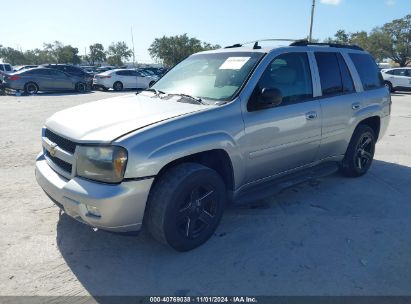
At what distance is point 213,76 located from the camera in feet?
12.6

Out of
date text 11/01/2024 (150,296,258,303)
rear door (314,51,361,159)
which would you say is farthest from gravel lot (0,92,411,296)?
rear door (314,51,361,159)

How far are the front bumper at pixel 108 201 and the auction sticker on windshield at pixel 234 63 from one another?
1.66 meters

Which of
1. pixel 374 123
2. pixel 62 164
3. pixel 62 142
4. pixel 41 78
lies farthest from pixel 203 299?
pixel 41 78

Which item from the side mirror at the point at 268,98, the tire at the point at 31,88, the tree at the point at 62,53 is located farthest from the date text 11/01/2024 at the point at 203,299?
the tree at the point at 62,53

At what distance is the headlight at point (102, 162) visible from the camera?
2.70m

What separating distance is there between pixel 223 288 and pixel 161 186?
0.97 meters

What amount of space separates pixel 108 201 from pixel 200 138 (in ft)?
3.11

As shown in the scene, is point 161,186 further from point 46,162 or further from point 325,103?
point 325,103

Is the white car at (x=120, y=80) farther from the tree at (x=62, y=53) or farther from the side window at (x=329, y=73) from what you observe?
the tree at (x=62, y=53)

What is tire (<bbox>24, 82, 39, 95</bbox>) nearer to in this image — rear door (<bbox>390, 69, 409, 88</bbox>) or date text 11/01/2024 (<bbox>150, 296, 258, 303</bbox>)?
date text 11/01/2024 (<bbox>150, 296, 258, 303</bbox>)

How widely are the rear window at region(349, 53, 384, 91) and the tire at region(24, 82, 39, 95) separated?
18.5 meters

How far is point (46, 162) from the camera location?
11.5 feet

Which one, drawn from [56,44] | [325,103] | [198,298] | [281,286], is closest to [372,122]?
[325,103]

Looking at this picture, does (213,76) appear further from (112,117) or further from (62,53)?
(62,53)
